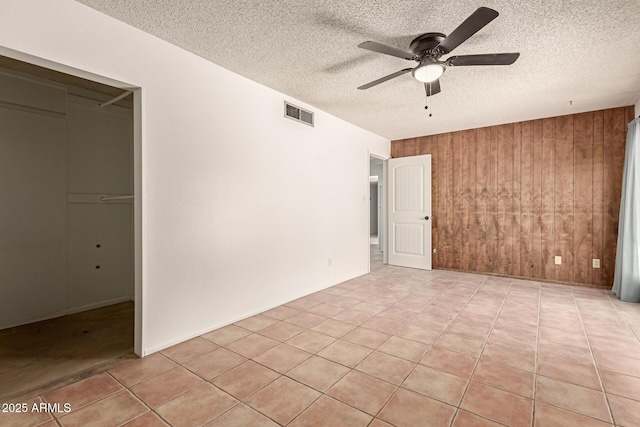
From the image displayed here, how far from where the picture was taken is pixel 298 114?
3.78 meters

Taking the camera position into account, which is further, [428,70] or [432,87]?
[432,87]

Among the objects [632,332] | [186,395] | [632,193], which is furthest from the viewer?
[632,193]

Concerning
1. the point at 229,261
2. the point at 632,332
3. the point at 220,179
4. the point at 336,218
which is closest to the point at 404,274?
the point at 336,218

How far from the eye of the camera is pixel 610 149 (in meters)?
4.12

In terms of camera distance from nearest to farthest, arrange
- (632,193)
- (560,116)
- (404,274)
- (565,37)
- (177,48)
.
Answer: (565,37) → (177,48) → (632,193) → (560,116) → (404,274)

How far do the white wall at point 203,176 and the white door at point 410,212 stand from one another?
2.20 m

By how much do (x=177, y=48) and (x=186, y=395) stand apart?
8.70ft

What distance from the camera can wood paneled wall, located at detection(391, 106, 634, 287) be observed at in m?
4.18

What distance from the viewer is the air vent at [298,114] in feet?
11.9

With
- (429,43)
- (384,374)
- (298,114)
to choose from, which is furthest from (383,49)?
(384,374)

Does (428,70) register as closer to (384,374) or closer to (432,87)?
(432,87)

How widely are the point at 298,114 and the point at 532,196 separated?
3858 mm

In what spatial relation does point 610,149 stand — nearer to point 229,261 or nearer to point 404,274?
point 404,274

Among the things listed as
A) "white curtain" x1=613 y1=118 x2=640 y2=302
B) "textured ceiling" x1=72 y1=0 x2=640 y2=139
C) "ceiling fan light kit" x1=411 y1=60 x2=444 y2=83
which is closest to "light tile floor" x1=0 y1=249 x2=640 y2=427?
"white curtain" x1=613 y1=118 x2=640 y2=302
